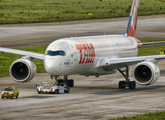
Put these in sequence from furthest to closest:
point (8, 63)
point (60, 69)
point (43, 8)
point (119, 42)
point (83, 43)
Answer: point (43, 8) → point (8, 63) → point (119, 42) → point (83, 43) → point (60, 69)

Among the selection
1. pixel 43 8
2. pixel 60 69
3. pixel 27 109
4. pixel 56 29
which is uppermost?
pixel 43 8

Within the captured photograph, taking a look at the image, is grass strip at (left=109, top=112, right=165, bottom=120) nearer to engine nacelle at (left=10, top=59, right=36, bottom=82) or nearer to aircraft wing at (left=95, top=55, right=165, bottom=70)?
aircraft wing at (left=95, top=55, right=165, bottom=70)

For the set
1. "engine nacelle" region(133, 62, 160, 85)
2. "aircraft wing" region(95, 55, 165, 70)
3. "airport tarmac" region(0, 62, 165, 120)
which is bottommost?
"airport tarmac" region(0, 62, 165, 120)

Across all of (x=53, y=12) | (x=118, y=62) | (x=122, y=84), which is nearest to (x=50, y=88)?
(x=118, y=62)

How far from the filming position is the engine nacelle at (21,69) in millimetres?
44219

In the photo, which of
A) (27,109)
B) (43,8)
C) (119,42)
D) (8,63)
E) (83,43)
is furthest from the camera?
(43,8)

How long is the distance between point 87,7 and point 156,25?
41325 millimetres

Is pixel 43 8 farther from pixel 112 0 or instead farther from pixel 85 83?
pixel 85 83

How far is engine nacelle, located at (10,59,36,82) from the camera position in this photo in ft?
145

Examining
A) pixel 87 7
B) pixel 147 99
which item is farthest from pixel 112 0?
pixel 147 99

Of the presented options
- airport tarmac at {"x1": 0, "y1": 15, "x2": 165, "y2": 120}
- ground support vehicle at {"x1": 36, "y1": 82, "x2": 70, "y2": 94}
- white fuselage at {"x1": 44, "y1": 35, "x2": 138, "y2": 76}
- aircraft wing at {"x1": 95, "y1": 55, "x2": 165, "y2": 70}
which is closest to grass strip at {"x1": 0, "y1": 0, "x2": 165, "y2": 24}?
airport tarmac at {"x1": 0, "y1": 15, "x2": 165, "y2": 120}

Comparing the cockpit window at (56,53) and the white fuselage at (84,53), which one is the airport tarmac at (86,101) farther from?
the cockpit window at (56,53)

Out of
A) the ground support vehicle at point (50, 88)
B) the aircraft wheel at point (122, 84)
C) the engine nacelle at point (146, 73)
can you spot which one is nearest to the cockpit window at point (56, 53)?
the ground support vehicle at point (50, 88)

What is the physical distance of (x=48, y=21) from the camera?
123 meters
